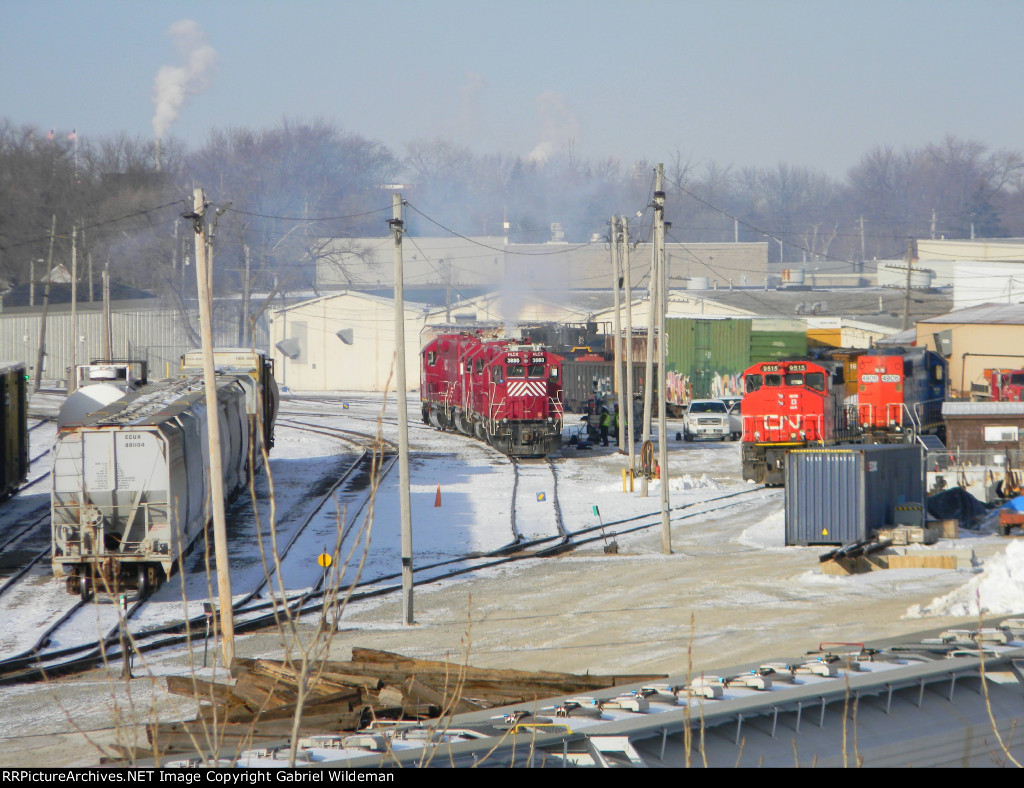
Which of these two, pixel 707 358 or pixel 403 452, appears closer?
pixel 403 452

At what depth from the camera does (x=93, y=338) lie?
212 feet

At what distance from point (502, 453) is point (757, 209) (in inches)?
5555

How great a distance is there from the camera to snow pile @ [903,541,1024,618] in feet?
53.1

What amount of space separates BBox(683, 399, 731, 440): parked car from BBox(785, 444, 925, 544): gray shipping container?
18360 mm

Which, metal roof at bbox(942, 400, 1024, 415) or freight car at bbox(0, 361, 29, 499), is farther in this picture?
metal roof at bbox(942, 400, 1024, 415)

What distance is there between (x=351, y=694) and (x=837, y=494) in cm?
1499

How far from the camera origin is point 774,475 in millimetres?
30922

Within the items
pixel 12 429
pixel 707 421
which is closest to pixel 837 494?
pixel 707 421

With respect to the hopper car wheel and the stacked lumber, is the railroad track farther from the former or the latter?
the stacked lumber

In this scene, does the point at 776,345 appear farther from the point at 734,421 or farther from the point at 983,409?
the point at 983,409

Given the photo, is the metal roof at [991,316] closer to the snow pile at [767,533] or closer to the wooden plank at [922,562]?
the snow pile at [767,533]

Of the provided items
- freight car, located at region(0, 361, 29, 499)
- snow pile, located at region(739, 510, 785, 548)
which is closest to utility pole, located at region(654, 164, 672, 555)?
snow pile, located at region(739, 510, 785, 548)

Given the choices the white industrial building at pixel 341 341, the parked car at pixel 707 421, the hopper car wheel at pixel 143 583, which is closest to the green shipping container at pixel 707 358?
the parked car at pixel 707 421

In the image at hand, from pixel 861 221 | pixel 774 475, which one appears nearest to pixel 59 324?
pixel 774 475
